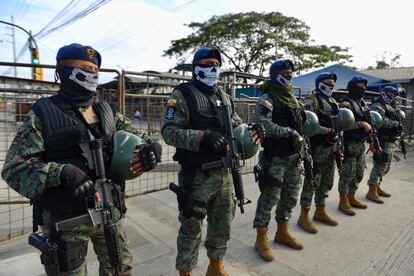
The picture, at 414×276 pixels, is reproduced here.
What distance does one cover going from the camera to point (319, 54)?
2633 cm

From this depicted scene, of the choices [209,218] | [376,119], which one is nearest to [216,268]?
[209,218]

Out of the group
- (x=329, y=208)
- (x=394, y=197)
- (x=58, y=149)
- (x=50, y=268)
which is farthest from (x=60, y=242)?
(x=394, y=197)

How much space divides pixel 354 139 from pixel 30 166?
3.99 metres

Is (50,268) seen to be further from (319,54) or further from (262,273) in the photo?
(319,54)

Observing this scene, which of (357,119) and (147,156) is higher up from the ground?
(357,119)

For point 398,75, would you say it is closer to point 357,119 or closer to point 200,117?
point 357,119

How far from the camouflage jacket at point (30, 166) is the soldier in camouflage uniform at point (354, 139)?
12.5 feet

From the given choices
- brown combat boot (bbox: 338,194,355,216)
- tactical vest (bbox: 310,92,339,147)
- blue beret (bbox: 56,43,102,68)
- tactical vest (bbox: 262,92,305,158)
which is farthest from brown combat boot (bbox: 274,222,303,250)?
blue beret (bbox: 56,43,102,68)

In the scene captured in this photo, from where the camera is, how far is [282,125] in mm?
3061

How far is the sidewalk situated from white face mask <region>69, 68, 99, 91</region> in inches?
71.3

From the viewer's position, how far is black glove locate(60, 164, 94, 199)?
1.47 m

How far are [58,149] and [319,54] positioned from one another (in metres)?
28.1

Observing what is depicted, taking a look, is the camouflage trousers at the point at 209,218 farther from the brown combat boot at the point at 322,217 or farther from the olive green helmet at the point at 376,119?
the olive green helmet at the point at 376,119

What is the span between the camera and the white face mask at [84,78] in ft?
5.55
